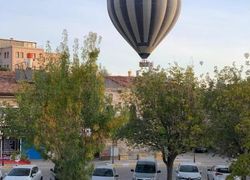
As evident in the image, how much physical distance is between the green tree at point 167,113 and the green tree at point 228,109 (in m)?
0.80

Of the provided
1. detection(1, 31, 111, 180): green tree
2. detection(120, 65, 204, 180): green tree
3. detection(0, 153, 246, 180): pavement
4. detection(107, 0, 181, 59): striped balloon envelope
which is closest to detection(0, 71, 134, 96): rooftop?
detection(0, 153, 246, 180): pavement

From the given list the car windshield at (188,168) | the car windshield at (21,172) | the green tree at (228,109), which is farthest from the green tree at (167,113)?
the car windshield at (21,172)

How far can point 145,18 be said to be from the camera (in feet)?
152

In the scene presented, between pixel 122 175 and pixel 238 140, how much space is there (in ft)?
50.1

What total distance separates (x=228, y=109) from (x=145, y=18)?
15.4 metres

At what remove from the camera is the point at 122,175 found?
45.7m

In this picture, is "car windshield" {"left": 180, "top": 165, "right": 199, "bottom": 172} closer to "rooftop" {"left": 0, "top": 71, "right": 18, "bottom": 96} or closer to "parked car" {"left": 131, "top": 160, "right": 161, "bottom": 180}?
"parked car" {"left": 131, "top": 160, "right": 161, "bottom": 180}

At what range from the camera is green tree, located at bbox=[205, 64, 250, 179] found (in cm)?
3219

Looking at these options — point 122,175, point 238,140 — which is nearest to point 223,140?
point 238,140

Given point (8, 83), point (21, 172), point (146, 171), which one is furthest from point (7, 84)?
point (146, 171)

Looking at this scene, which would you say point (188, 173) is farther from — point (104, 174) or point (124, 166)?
point (124, 166)

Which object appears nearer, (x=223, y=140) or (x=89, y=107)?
(x=89, y=107)

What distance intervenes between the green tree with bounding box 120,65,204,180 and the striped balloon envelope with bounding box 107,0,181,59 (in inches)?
437

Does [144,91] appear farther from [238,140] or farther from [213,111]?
[238,140]
